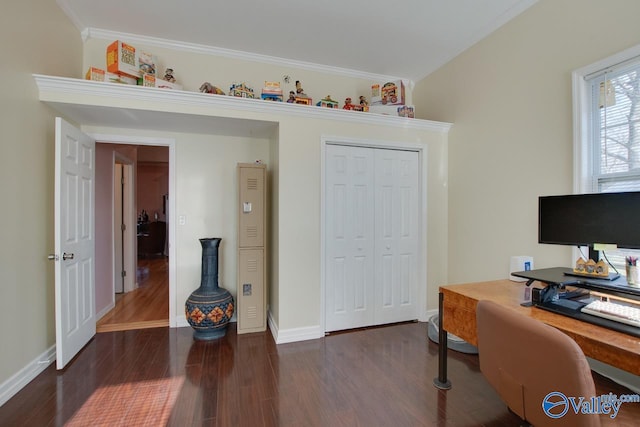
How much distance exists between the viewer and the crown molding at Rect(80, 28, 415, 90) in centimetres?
278

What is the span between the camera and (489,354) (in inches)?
53.0

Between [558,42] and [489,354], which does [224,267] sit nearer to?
[489,354]

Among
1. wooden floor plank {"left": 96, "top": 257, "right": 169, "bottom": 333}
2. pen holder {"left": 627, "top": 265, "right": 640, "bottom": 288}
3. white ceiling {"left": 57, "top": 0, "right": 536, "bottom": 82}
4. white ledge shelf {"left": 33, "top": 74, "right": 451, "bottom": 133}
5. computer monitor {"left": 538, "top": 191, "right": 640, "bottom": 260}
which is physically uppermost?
white ceiling {"left": 57, "top": 0, "right": 536, "bottom": 82}

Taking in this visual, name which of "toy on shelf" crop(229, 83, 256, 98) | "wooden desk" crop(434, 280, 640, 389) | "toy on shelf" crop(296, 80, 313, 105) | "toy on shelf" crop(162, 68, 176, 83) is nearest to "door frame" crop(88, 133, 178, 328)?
"toy on shelf" crop(162, 68, 176, 83)

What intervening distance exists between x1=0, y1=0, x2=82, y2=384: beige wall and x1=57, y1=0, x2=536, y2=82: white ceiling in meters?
0.51

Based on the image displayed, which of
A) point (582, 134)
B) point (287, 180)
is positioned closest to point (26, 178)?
point (287, 180)

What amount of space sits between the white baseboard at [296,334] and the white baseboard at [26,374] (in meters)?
1.81

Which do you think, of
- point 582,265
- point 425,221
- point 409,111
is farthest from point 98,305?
point 582,265

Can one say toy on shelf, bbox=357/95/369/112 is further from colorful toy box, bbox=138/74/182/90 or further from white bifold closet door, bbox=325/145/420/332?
colorful toy box, bbox=138/74/182/90

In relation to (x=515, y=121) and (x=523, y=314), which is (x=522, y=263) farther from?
(x=523, y=314)

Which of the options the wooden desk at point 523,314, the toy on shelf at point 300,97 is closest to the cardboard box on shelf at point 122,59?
the toy on shelf at point 300,97

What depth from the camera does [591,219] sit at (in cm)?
169

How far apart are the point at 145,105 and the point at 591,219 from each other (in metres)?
3.30
